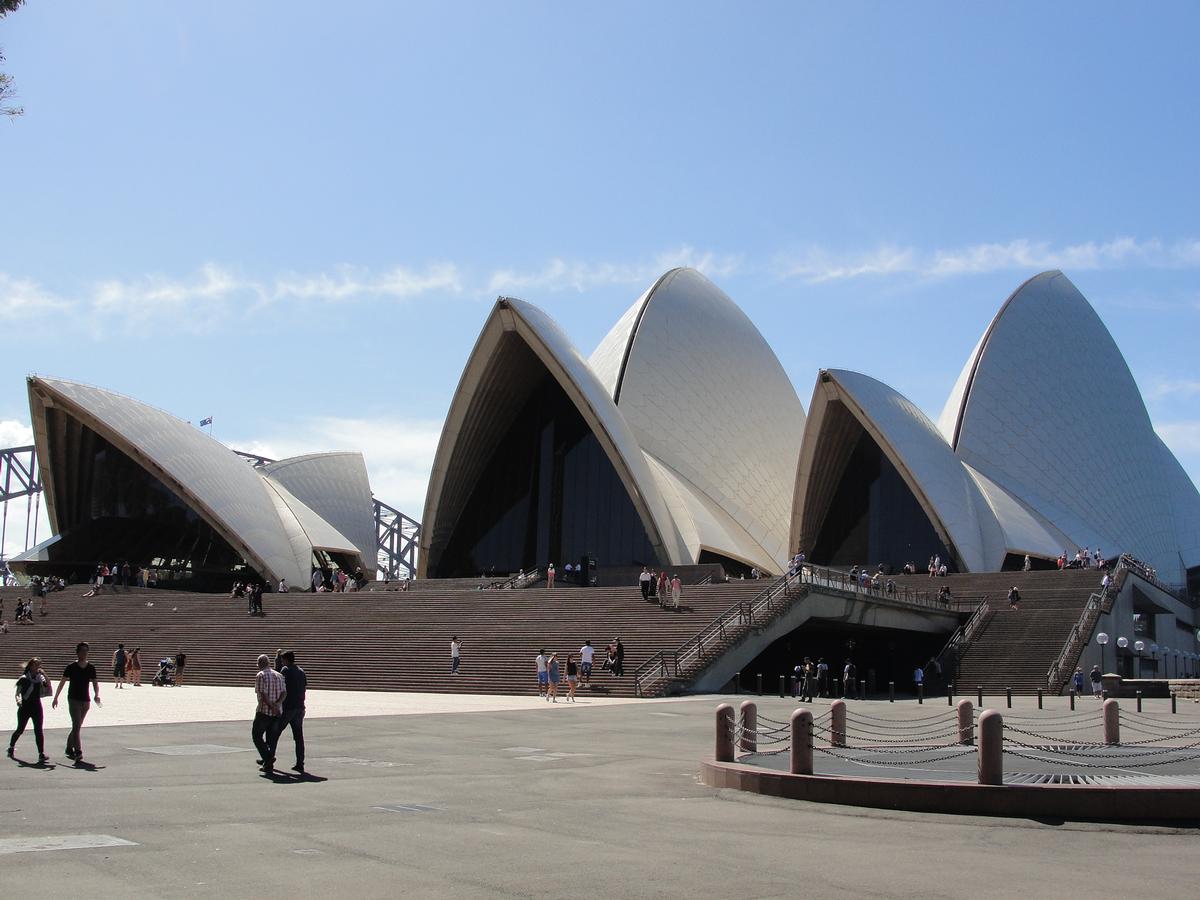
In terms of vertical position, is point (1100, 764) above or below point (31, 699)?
below

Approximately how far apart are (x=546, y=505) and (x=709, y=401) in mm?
7436

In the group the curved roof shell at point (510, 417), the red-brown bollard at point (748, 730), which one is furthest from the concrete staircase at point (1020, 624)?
the red-brown bollard at point (748, 730)

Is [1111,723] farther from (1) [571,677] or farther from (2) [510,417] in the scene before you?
(2) [510,417]

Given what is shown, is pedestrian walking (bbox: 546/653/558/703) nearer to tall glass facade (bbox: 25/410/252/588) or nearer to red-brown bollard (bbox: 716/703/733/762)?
red-brown bollard (bbox: 716/703/733/762)

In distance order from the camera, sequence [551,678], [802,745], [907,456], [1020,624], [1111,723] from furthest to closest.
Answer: [907,456] → [1020,624] → [551,678] → [1111,723] → [802,745]

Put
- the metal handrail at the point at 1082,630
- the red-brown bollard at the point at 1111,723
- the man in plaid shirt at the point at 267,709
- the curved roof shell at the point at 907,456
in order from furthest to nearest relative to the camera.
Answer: the curved roof shell at the point at 907,456
the metal handrail at the point at 1082,630
the red-brown bollard at the point at 1111,723
the man in plaid shirt at the point at 267,709

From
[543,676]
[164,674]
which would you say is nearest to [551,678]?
[543,676]

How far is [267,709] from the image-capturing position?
10141 millimetres

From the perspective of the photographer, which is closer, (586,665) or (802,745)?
(802,745)

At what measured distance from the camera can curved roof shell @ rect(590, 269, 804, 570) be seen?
44.5m

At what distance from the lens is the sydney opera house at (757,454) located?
4103 centimetres

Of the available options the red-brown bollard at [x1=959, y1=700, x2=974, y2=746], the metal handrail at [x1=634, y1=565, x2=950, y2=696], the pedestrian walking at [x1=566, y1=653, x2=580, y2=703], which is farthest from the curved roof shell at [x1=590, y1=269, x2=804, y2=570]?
the red-brown bollard at [x1=959, y1=700, x2=974, y2=746]

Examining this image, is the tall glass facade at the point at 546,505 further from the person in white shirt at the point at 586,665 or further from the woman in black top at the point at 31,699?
the woman in black top at the point at 31,699

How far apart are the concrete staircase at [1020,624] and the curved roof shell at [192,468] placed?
75.0ft
